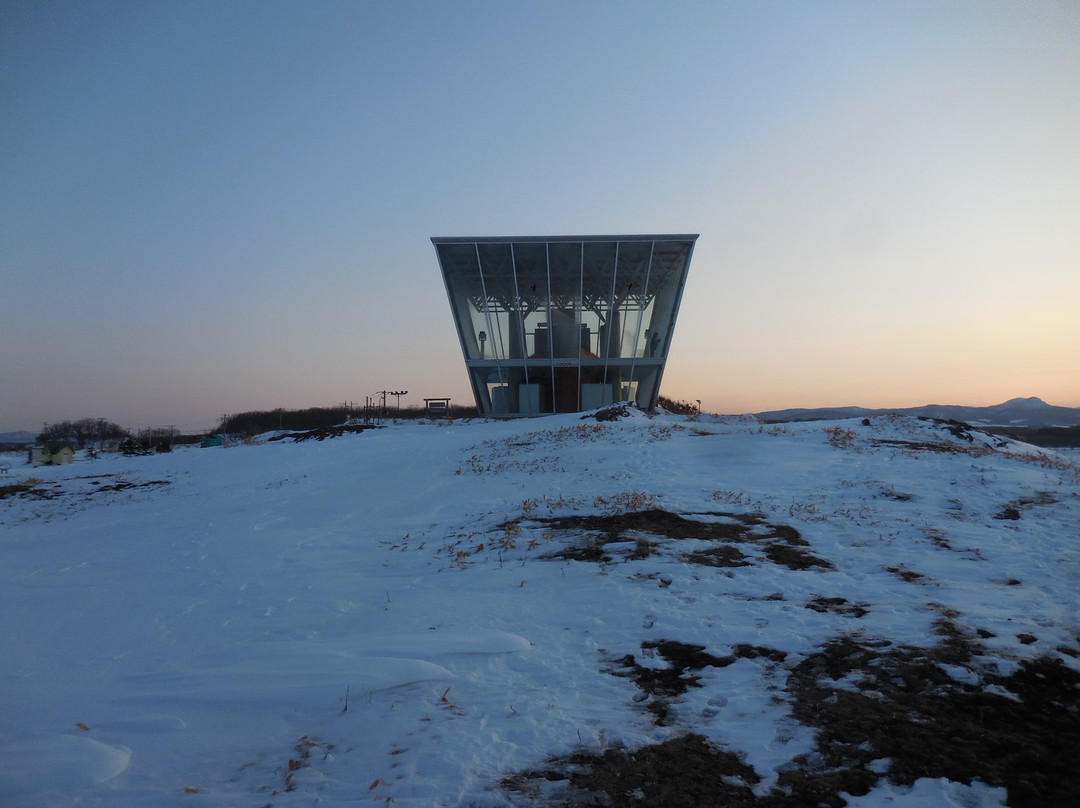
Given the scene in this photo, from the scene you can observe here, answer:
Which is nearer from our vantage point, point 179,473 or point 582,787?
point 582,787

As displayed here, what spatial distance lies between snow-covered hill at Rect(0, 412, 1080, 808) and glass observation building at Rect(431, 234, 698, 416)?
71.0 feet

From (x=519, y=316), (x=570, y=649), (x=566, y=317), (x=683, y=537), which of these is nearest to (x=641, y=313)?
(x=566, y=317)

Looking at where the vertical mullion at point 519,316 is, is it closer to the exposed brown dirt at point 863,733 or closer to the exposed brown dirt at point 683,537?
the exposed brown dirt at point 683,537

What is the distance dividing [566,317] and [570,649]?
29247 millimetres

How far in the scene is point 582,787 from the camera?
10.7 feet

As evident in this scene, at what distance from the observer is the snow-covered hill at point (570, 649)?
3.41m

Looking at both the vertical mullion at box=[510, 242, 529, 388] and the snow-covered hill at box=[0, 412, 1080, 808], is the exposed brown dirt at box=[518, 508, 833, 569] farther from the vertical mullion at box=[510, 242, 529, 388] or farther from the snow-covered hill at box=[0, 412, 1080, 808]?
the vertical mullion at box=[510, 242, 529, 388]

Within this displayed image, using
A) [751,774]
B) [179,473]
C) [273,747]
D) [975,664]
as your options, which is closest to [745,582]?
[975,664]

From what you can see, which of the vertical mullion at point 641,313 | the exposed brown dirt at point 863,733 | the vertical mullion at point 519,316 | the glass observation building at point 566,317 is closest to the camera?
the exposed brown dirt at point 863,733

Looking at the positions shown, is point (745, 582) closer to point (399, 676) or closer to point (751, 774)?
point (751, 774)

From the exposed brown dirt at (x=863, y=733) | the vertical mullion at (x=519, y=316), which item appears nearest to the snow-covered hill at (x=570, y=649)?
→ the exposed brown dirt at (x=863, y=733)

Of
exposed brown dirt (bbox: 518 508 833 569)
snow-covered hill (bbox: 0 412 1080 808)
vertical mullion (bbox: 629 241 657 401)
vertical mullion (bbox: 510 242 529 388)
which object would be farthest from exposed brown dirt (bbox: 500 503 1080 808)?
→ vertical mullion (bbox: 510 242 529 388)

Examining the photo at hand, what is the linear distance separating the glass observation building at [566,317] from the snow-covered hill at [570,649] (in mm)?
21637

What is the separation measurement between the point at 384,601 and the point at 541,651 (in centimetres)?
238
